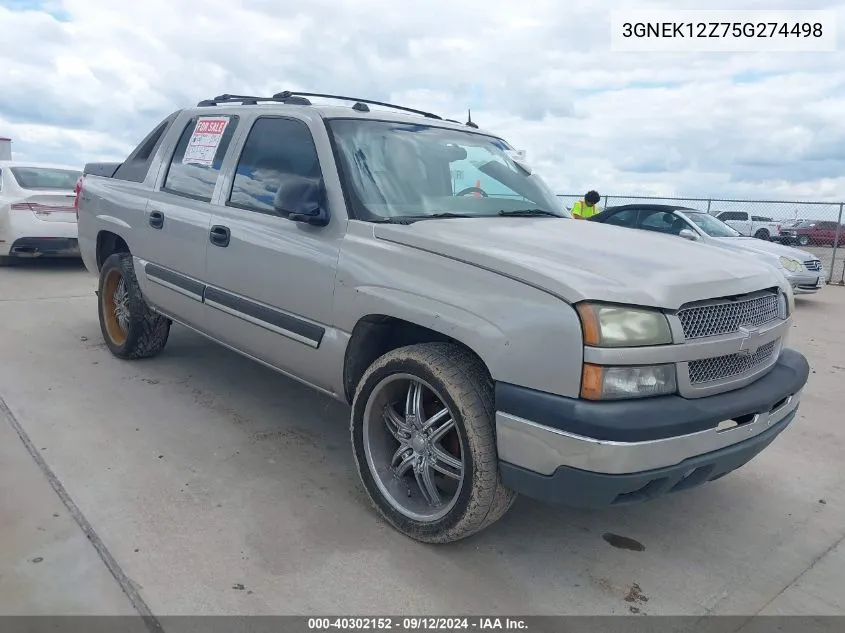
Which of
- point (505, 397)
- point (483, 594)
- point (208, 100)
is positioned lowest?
point (483, 594)

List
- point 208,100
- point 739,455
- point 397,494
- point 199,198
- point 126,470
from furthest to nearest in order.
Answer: point 208,100
point 199,198
point 126,470
point 397,494
point 739,455

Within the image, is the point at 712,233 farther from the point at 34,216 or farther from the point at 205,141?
the point at 34,216

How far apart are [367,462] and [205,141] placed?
2460 mm

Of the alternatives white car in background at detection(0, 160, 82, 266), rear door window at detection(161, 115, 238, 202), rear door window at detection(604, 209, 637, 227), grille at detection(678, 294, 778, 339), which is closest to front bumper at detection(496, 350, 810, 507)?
grille at detection(678, 294, 778, 339)

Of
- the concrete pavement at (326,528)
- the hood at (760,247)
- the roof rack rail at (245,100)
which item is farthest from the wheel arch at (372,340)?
the hood at (760,247)

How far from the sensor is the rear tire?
Answer: 5.14m

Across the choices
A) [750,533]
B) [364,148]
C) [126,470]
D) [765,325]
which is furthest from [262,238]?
[750,533]

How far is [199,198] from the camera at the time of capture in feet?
14.4

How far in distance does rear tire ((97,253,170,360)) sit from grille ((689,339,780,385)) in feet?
12.8

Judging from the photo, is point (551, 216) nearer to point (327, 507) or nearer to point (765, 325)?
point (765, 325)

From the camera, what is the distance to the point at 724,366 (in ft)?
9.12

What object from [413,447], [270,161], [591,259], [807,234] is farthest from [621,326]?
[807,234]

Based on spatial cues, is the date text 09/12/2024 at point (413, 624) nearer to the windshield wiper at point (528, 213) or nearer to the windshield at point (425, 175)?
the windshield at point (425, 175)

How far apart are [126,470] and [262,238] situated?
137 centimetres
